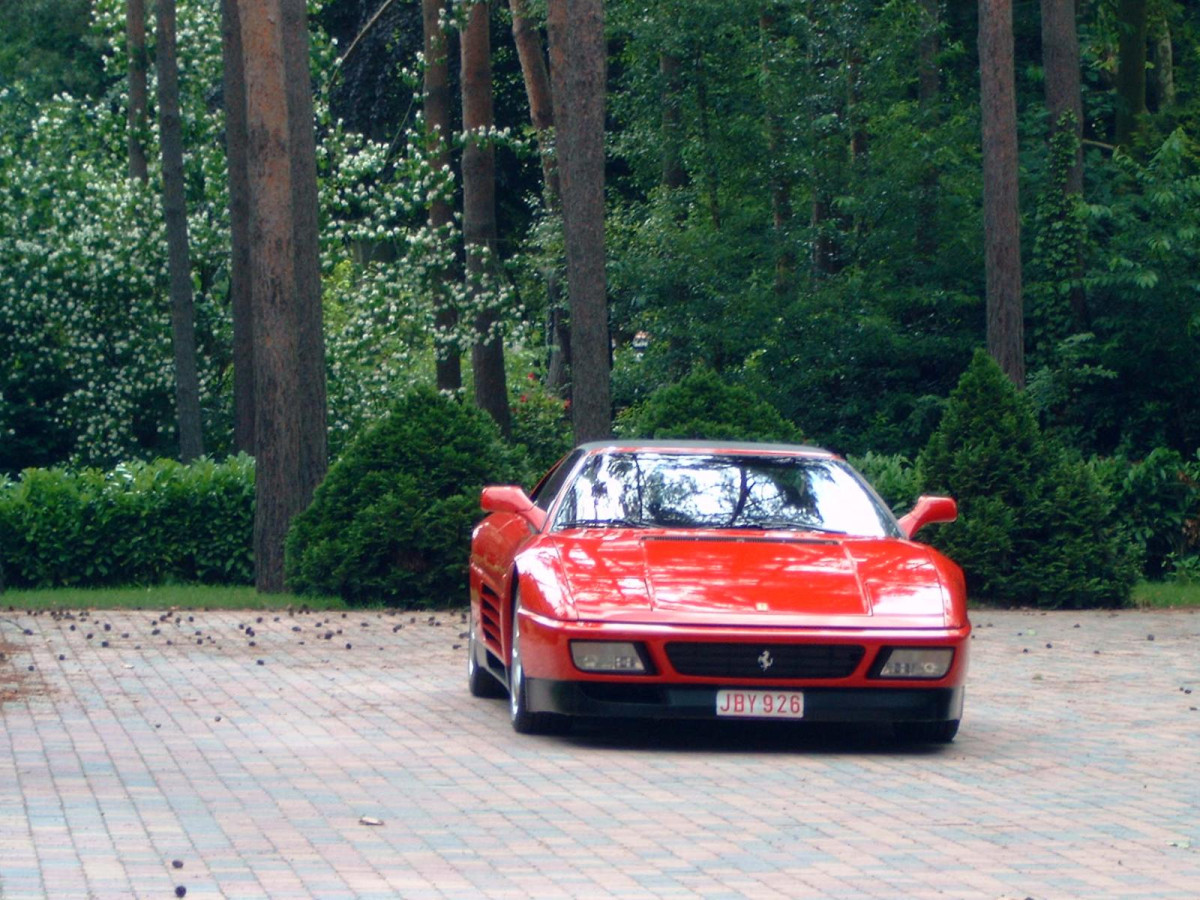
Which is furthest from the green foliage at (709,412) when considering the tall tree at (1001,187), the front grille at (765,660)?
the front grille at (765,660)

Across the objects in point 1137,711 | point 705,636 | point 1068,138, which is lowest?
point 1137,711

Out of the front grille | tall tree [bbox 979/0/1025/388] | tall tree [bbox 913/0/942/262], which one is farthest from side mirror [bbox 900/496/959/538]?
tall tree [bbox 913/0/942/262]

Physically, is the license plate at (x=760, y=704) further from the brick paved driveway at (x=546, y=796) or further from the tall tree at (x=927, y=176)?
the tall tree at (x=927, y=176)

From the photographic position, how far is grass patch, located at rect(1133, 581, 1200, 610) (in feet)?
62.1

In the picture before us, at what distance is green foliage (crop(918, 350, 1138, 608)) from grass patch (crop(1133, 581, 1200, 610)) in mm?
410

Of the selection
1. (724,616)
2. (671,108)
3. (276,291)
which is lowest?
(724,616)

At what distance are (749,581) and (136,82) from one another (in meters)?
26.0

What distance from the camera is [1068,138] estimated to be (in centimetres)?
2708

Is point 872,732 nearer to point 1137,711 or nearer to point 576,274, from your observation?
point 1137,711

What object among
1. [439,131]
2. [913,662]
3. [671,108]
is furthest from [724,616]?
[439,131]

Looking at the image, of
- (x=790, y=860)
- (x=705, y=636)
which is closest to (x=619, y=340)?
(x=705, y=636)

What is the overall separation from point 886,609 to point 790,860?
2466 millimetres

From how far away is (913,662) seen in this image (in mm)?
8992

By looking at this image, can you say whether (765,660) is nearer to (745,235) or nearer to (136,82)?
(745,235)
